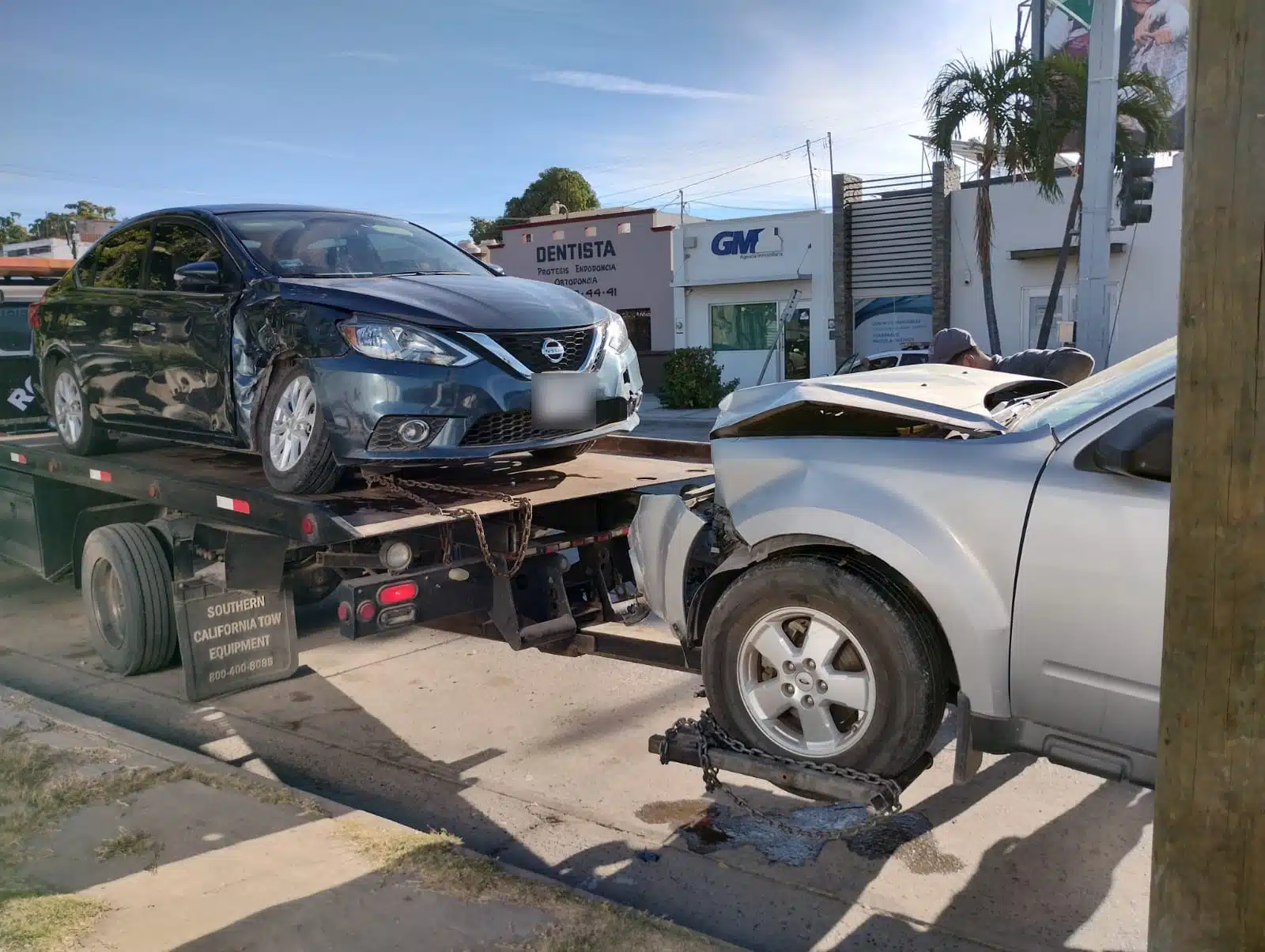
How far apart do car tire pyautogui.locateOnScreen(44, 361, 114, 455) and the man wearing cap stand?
502cm

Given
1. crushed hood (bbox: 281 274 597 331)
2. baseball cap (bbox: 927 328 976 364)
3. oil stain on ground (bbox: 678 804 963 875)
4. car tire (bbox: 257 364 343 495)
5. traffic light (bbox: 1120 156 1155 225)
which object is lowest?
oil stain on ground (bbox: 678 804 963 875)

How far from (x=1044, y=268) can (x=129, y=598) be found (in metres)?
20.9

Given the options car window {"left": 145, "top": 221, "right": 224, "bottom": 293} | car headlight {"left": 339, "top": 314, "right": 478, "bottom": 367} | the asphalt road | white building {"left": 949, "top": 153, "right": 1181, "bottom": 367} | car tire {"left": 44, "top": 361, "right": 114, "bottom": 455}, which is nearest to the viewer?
the asphalt road

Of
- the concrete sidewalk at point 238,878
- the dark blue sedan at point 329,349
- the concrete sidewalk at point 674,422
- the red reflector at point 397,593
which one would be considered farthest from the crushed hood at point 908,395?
the concrete sidewalk at point 674,422

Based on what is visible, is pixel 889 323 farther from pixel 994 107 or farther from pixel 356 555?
pixel 356 555

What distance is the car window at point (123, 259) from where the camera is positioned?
624 cm

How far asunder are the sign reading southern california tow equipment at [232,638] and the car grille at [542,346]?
195 centimetres

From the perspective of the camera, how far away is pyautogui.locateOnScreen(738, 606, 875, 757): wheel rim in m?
3.40

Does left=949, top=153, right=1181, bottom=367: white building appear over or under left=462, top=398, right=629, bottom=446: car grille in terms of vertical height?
over

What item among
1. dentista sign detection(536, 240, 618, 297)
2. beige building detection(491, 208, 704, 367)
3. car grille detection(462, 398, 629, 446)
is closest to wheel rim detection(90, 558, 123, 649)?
car grille detection(462, 398, 629, 446)

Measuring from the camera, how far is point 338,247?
573cm

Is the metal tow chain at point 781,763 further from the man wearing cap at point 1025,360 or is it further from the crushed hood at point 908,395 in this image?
the man wearing cap at point 1025,360

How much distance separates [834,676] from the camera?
3420 millimetres

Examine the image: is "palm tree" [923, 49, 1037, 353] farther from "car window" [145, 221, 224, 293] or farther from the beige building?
"car window" [145, 221, 224, 293]
